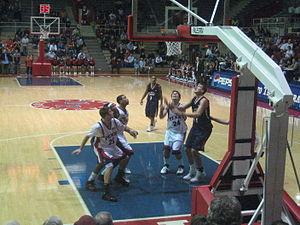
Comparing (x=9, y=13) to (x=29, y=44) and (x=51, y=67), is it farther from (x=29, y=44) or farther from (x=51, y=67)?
(x=51, y=67)

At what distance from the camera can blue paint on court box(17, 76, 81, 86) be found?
77.3 feet

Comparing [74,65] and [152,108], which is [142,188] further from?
[74,65]

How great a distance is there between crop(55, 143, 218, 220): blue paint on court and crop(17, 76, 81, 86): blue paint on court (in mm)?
13112

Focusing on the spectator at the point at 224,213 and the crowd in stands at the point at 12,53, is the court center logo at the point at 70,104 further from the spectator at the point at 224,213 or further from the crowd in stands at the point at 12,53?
the spectator at the point at 224,213

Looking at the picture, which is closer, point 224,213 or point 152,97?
point 224,213

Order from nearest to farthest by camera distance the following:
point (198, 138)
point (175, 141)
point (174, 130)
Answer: point (198, 138) < point (175, 141) < point (174, 130)

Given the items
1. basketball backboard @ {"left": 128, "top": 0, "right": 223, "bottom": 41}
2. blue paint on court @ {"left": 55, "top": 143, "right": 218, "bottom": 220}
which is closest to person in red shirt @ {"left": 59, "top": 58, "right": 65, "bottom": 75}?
blue paint on court @ {"left": 55, "top": 143, "right": 218, "bottom": 220}

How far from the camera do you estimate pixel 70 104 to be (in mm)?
17141

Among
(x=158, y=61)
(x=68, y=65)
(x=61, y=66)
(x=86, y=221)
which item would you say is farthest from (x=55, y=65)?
(x=86, y=221)

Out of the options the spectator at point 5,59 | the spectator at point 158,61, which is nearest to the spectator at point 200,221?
the spectator at point 5,59

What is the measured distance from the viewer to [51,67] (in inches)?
1091

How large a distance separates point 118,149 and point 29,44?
24.3 meters

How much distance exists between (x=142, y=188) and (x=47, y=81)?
17459 mm

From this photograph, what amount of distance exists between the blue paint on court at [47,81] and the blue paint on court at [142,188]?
13112 millimetres
